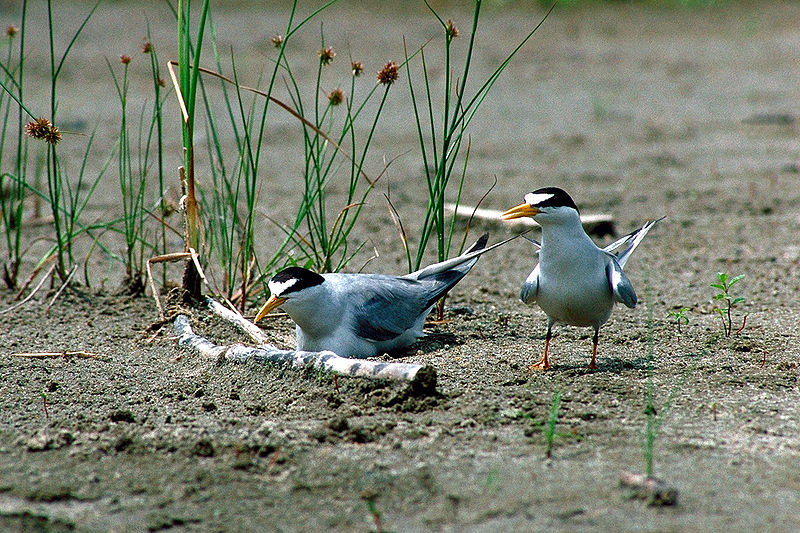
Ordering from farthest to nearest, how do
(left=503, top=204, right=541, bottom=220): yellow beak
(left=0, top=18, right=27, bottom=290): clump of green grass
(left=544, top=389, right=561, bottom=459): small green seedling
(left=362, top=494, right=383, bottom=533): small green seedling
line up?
(left=0, top=18, right=27, bottom=290): clump of green grass → (left=503, top=204, right=541, bottom=220): yellow beak → (left=544, top=389, right=561, bottom=459): small green seedling → (left=362, top=494, right=383, bottom=533): small green seedling

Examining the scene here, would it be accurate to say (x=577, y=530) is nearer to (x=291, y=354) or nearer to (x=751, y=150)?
(x=291, y=354)

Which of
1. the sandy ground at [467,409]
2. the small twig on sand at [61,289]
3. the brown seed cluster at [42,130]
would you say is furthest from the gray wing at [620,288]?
the small twig on sand at [61,289]

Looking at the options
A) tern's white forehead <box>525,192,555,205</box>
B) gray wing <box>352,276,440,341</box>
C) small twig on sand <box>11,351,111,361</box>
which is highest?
tern's white forehead <box>525,192,555,205</box>

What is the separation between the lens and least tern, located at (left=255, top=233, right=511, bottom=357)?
3594mm

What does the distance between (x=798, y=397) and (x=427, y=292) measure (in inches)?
55.7

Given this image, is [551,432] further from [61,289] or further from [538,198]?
[61,289]

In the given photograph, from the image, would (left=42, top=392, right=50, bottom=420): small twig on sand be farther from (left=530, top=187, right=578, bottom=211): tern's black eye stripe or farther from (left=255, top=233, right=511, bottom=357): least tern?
(left=530, top=187, right=578, bottom=211): tern's black eye stripe

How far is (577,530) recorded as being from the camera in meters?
2.35

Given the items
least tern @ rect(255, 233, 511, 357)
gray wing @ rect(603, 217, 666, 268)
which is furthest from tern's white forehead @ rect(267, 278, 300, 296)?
gray wing @ rect(603, 217, 666, 268)

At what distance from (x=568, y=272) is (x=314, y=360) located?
3.09 feet

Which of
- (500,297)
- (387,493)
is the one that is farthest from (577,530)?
(500,297)

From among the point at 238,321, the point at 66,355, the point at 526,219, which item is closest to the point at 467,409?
the point at 238,321

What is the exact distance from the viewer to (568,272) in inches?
139

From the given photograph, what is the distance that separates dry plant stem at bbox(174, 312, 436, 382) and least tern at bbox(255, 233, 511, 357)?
15 cm
